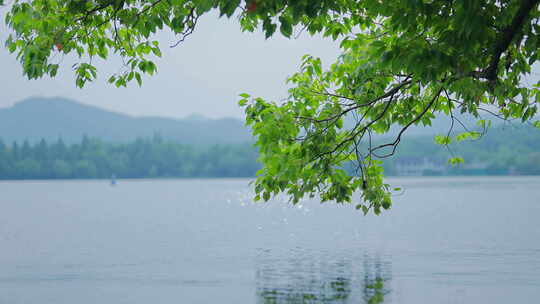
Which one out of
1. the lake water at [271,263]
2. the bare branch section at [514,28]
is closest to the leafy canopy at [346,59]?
the bare branch section at [514,28]

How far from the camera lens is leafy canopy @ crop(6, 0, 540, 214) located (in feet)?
28.5

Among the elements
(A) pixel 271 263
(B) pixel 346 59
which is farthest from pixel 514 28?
(A) pixel 271 263

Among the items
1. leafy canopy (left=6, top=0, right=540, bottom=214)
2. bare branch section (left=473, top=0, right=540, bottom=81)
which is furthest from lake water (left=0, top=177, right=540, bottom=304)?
bare branch section (left=473, top=0, right=540, bottom=81)

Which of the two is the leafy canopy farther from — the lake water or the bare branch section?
the lake water

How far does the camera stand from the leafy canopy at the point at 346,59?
8.67m

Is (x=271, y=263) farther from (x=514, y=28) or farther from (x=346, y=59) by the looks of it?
(x=514, y=28)

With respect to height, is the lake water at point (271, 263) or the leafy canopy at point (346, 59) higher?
the leafy canopy at point (346, 59)

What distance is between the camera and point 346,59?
13703 mm

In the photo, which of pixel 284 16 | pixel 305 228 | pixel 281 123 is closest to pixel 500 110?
pixel 281 123

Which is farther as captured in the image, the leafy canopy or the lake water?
the lake water

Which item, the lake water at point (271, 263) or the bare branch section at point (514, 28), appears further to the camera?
the lake water at point (271, 263)

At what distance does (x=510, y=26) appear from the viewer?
379 inches

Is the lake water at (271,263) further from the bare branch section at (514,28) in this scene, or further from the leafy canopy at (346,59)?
the bare branch section at (514,28)

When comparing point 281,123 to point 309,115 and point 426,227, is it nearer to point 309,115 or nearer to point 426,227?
point 309,115
